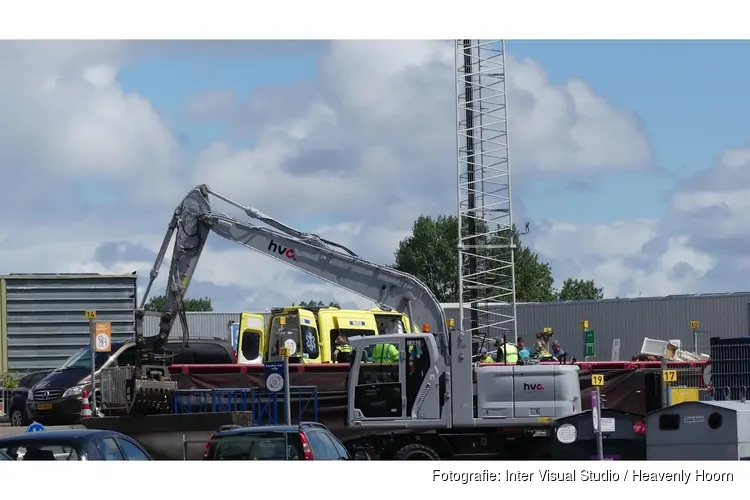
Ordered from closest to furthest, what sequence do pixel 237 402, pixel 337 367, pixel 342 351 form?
pixel 237 402 < pixel 337 367 < pixel 342 351

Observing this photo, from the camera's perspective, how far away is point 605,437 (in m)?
17.7

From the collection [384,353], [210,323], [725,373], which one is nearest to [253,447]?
[384,353]

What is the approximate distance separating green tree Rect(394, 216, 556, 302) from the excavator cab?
246 ft

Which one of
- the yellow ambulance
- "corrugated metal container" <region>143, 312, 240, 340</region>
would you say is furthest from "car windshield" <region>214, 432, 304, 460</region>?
"corrugated metal container" <region>143, 312, 240, 340</region>

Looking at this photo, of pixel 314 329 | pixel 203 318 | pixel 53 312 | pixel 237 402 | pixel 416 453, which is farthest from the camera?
pixel 203 318

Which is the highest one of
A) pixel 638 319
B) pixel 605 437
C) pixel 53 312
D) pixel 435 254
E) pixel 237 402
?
pixel 435 254

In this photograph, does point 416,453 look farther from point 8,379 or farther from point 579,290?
point 579,290

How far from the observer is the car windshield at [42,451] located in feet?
40.2

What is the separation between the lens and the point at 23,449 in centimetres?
1230

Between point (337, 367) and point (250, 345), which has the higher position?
point (250, 345)

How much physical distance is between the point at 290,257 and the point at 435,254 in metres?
71.8

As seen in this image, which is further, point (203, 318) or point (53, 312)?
point (203, 318)

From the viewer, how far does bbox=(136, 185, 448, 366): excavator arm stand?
2588 cm
